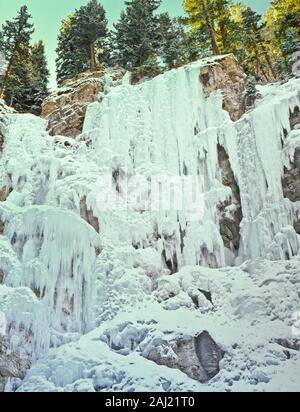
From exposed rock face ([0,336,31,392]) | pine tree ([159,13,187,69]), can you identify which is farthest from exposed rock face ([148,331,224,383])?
pine tree ([159,13,187,69])

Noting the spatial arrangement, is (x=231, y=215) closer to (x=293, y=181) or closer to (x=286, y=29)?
(x=293, y=181)

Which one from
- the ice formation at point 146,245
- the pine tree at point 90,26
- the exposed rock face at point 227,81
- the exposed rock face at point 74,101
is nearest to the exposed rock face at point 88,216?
the ice formation at point 146,245

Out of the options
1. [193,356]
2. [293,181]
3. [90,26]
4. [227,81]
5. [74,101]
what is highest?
[90,26]

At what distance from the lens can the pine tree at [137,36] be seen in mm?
19547

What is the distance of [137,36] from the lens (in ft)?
65.8

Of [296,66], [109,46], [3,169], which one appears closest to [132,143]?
[3,169]

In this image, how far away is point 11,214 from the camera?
42.8ft

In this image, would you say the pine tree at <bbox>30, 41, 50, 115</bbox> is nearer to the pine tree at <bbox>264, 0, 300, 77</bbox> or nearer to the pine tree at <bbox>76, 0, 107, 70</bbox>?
the pine tree at <bbox>76, 0, 107, 70</bbox>

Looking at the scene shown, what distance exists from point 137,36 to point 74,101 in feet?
17.0

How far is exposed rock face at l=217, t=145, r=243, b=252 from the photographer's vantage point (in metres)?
12.7

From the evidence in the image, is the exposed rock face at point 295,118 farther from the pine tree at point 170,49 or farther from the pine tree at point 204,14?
the pine tree at point 204,14

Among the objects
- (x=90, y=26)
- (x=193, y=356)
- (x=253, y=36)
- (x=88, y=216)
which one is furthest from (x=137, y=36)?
(x=193, y=356)
